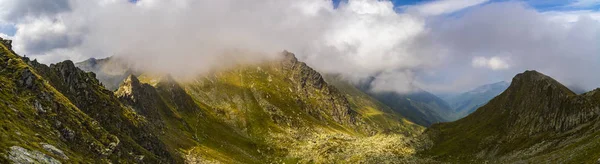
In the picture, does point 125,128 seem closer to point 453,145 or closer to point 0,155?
point 0,155

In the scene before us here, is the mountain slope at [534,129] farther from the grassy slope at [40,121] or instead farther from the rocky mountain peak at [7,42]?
the rocky mountain peak at [7,42]

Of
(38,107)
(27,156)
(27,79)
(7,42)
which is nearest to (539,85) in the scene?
(38,107)

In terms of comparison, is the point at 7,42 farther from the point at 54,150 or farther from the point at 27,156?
the point at 27,156

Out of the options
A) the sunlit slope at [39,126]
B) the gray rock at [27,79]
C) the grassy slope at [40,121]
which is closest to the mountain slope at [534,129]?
the sunlit slope at [39,126]

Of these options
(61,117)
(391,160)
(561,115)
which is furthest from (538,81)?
(61,117)

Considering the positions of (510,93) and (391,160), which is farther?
(510,93)

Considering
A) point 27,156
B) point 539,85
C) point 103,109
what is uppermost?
point 539,85

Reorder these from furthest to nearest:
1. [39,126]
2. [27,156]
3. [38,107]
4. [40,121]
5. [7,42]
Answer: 1. [7,42]
2. [38,107]
3. [40,121]
4. [39,126]
5. [27,156]
